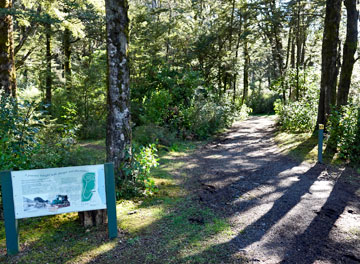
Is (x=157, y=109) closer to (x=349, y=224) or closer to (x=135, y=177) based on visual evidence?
(x=135, y=177)

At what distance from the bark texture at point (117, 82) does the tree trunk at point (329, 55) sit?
7.83 m

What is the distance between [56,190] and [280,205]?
154 inches

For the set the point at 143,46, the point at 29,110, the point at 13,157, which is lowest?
the point at 13,157

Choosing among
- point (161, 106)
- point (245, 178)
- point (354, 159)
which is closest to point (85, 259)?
point (245, 178)

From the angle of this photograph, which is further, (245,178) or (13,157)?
(245,178)

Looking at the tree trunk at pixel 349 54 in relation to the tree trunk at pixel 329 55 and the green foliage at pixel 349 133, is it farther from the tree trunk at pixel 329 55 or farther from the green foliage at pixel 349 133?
the green foliage at pixel 349 133

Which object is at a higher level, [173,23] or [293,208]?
[173,23]

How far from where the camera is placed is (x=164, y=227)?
4.44 m

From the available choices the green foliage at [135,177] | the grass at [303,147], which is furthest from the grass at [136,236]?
the grass at [303,147]

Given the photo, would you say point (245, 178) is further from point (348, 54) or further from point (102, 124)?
point (102, 124)

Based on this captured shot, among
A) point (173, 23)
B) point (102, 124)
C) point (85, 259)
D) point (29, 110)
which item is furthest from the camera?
point (173, 23)

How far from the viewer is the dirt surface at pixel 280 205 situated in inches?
148

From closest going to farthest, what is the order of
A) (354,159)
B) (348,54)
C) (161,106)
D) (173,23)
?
(354,159)
(348,54)
(161,106)
(173,23)

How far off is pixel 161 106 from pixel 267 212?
8552mm
